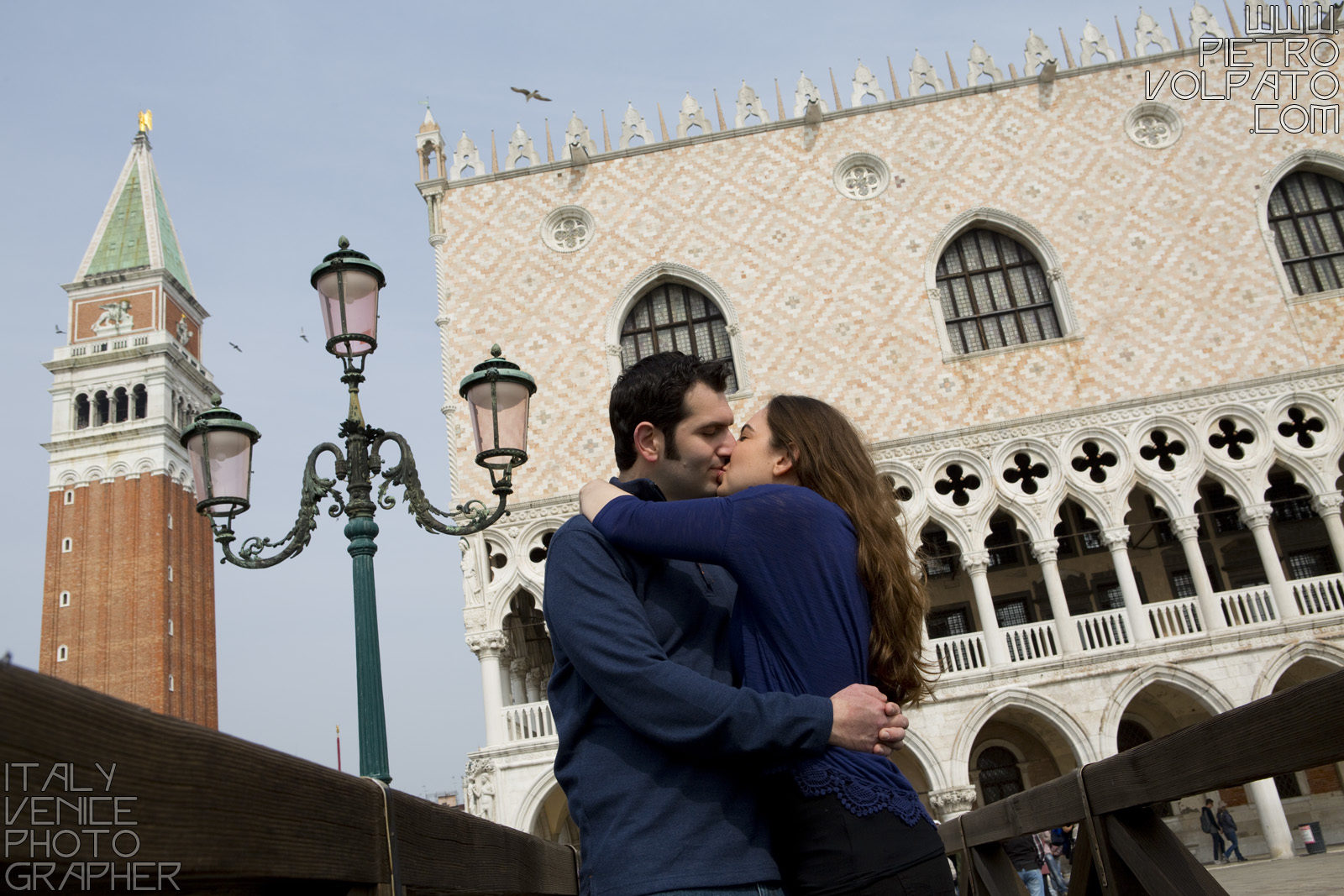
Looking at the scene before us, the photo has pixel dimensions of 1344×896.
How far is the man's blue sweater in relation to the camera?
168 cm

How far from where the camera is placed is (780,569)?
6.15ft

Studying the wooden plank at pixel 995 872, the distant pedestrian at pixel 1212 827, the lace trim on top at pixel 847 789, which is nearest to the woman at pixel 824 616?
the lace trim on top at pixel 847 789

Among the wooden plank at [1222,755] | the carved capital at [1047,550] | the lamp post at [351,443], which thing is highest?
the carved capital at [1047,550]

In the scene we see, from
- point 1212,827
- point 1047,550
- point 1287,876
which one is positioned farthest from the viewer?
point 1047,550

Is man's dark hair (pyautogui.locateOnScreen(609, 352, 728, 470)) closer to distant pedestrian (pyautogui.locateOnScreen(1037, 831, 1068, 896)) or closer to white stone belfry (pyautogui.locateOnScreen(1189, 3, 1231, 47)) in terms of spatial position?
distant pedestrian (pyautogui.locateOnScreen(1037, 831, 1068, 896))

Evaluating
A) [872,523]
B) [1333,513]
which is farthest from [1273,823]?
[872,523]

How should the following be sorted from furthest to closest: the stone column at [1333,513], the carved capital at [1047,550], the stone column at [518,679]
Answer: the stone column at [518,679] < the carved capital at [1047,550] < the stone column at [1333,513]

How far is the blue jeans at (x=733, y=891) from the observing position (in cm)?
164

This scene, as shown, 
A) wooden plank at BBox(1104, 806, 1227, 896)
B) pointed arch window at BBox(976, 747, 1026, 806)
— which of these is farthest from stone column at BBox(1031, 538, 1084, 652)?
wooden plank at BBox(1104, 806, 1227, 896)

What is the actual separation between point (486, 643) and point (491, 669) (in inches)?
14.5

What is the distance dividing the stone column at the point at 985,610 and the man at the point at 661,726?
13123 millimetres

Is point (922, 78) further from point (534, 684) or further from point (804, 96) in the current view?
point (534, 684)

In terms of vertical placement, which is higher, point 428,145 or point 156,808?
point 428,145

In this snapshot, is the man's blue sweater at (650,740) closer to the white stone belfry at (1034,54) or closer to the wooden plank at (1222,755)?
the wooden plank at (1222,755)
